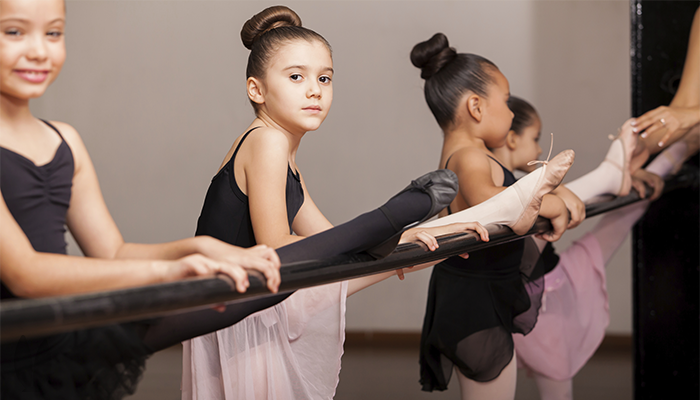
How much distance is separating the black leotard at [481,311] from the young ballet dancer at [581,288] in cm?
8

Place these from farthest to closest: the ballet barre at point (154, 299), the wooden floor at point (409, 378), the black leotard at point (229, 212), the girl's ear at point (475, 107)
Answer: the wooden floor at point (409, 378)
the girl's ear at point (475, 107)
the black leotard at point (229, 212)
the ballet barre at point (154, 299)

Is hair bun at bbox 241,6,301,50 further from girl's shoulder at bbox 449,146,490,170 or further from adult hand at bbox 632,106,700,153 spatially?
adult hand at bbox 632,106,700,153

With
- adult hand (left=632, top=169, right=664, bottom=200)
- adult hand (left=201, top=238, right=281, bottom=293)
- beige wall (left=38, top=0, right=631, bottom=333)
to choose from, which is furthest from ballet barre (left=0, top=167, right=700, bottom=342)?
beige wall (left=38, top=0, right=631, bottom=333)

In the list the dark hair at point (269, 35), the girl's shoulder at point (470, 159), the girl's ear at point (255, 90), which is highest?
the dark hair at point (269, 35)

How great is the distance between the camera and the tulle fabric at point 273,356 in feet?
1.88

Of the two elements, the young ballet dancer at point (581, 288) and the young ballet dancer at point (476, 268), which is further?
the young ballet dancer at point (581, 288)

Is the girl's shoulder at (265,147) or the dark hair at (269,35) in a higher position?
the dark hair at (269,35)

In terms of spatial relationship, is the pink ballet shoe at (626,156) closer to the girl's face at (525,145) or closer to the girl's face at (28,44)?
the girl's face at (525,145)

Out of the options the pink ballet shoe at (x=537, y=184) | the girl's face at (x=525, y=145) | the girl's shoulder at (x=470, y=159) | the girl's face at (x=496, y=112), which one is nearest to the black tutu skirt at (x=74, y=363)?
the pink ballet shoe at (x=537, y=184)

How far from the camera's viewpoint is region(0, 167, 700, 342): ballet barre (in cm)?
28

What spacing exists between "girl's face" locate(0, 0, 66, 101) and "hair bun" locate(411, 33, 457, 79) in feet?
2.22

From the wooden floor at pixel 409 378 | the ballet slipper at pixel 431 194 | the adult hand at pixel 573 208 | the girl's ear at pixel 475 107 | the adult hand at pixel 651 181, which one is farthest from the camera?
the wooden floor at pixel 409 378

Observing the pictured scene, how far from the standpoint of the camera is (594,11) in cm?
200

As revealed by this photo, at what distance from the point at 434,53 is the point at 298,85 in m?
0.42
